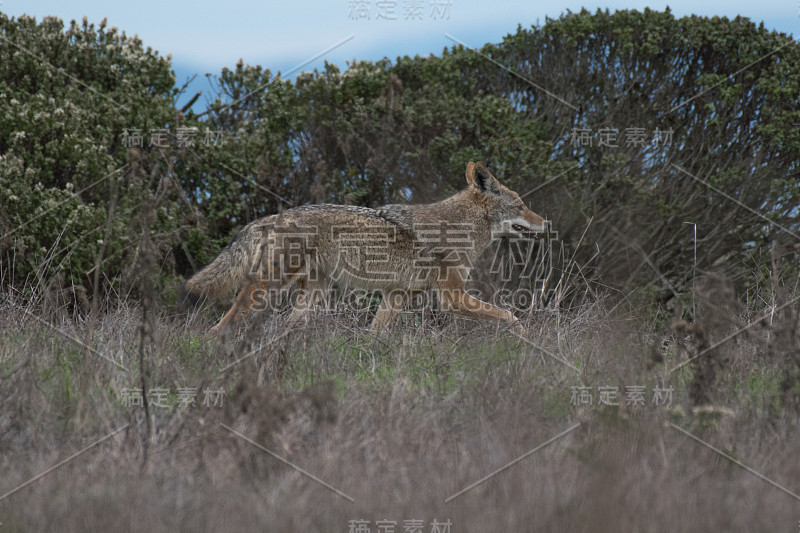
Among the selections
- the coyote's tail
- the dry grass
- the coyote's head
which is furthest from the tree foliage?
the dry grass

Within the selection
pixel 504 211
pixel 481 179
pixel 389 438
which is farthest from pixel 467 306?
pixel 389 438

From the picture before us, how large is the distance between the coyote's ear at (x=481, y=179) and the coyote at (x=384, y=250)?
0.01m

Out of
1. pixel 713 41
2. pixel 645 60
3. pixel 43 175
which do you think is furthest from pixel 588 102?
pixel 43 175

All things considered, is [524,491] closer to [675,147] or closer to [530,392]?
[530,392]

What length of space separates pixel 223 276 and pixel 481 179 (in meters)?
2.76

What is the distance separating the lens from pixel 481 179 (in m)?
8.05

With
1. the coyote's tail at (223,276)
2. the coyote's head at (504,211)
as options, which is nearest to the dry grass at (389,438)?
the coyote's tail at (223,276)

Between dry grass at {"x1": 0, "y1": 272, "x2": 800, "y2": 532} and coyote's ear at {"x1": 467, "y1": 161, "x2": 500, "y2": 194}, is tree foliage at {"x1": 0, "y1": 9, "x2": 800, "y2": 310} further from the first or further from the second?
dry grass at {"x1": 0, "y1": 272, "x2": 800, "y2": 532}

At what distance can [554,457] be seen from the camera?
3.49 m

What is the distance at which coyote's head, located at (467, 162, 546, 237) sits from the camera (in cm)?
815

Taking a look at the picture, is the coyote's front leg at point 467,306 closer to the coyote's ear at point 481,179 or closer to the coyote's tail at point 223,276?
the coyote's ear at point 481,179

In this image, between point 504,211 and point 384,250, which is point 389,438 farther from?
point 504,211

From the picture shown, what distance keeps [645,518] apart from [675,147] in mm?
9125

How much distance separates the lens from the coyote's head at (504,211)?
815cm
